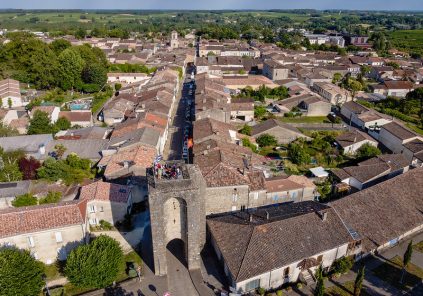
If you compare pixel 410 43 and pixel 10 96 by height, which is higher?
pixel 410 43

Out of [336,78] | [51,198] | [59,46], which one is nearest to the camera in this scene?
[51,198]

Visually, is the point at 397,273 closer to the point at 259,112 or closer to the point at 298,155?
the point at 298,155

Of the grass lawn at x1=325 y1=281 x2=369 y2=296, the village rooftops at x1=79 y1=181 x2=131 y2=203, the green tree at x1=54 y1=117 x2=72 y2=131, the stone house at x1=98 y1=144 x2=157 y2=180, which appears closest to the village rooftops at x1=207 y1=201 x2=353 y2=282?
the grass lawn at x1=325 y1=281 x2=369 y2=296

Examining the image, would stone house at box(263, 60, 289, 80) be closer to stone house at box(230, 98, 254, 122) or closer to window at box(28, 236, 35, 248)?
stone house at box(230, 98, 254, 122)

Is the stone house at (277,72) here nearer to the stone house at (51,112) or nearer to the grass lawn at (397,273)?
the stone house at (51,112)

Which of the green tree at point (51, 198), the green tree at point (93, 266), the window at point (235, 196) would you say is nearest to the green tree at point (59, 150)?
the green tree at point (51, 198)

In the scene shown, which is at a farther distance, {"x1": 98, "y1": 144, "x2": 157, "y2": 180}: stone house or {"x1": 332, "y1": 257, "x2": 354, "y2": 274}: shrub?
{"x1": 98, "y1": 144, "x2": 157, "y2": 180}: stone house

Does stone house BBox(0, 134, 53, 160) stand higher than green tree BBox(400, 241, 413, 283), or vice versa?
stone house BBox(0, 134, 53, 160)

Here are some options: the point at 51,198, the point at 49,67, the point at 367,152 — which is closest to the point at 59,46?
the point at 49,67

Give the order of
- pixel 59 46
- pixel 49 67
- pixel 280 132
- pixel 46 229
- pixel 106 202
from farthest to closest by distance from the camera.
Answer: pixel 59 46 → pixel 49 67 → pixel 280 132 → pixel 106 202 → pixel 46 229
